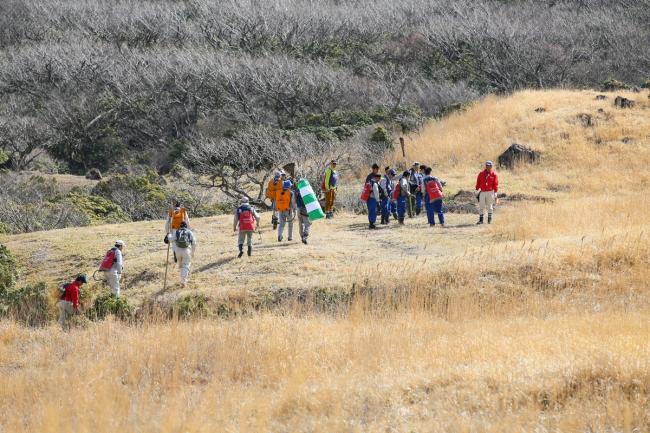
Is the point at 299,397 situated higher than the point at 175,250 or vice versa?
the point at 175,250

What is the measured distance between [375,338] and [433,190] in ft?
30.0

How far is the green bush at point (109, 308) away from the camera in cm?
1627

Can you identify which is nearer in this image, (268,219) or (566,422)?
(566,422)

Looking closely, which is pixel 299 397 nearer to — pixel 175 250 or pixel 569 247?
pixel 175 250

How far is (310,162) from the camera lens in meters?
34.5

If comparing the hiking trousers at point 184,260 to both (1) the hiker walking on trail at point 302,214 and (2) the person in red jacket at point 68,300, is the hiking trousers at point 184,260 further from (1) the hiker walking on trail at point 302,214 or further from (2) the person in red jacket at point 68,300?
(1) the hiker walking on trail at point 302,214

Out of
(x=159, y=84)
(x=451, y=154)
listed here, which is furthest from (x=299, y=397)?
(x=159, y=84)

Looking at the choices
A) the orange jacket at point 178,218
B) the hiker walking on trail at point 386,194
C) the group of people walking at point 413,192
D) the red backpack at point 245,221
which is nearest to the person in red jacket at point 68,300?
the orange jacket at point 178,218

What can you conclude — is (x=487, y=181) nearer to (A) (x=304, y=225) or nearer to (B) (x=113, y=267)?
(A) (x=304, y=225)

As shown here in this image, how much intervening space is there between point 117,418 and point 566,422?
496cm

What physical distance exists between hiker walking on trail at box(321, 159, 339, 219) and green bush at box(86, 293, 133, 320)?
22.8 ft

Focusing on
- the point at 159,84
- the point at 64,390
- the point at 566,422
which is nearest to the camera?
the point at 566,422

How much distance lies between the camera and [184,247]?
17.3 m

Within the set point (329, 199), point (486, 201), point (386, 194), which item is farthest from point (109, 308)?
point (486, 201)
